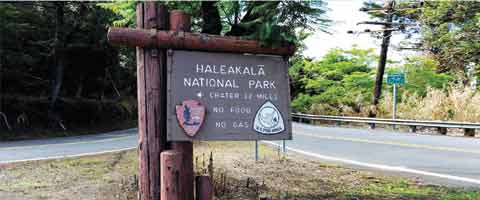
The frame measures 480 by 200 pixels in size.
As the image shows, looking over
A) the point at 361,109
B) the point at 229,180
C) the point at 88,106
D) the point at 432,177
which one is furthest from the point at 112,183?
the point at 361,109

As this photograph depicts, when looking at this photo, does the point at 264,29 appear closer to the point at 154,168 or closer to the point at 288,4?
the point at 288,4

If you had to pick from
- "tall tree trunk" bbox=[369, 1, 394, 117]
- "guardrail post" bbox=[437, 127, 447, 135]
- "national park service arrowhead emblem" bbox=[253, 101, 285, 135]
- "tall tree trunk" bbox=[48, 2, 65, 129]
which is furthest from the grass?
"tall tree trunk" bbox=[369, 1, 394, 117]

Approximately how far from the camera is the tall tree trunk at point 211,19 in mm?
5500

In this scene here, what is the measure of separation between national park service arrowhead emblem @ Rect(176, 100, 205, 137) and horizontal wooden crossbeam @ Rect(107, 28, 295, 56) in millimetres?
502

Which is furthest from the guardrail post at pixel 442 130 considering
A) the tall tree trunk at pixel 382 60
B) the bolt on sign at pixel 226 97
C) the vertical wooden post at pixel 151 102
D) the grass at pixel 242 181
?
the vertical wooden post at pixel 151 102

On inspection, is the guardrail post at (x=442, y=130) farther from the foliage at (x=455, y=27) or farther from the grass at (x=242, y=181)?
the grass at (x=242, y=181)

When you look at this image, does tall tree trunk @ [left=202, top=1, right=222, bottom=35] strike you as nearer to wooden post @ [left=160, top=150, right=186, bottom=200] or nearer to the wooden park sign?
the wooden park sign

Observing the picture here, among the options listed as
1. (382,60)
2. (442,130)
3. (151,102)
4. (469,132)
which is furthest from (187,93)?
(382,60)

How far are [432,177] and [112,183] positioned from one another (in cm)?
521

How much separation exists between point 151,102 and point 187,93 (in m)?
0.33

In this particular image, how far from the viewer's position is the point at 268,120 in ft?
13.4

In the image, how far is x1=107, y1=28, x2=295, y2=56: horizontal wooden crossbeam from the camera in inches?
149

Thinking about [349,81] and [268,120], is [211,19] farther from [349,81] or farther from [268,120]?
[349,81]

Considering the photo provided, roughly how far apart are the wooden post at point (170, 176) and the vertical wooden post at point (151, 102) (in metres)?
0.27
